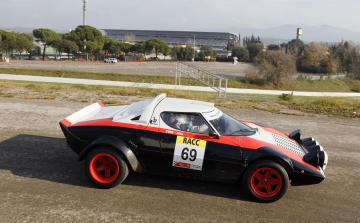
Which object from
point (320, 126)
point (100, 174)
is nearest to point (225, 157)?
point (100, 174)

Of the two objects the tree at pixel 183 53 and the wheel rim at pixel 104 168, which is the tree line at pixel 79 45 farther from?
the wheel rim at pixel 104 168

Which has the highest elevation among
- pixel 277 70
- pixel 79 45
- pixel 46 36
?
pixel 46 36

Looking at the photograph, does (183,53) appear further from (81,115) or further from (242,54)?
(81,115)

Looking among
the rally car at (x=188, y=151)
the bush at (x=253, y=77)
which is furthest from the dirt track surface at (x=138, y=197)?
the bush at (x=253, y=77)

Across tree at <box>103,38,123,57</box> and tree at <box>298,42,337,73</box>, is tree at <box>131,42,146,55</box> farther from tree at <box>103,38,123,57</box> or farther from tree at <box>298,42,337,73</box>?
tree at <box>298,42,337,73</box>

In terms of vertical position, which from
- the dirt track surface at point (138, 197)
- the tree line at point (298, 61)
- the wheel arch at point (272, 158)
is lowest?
the dirt track surface at point (138, 197)

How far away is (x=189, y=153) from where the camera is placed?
5547 mm

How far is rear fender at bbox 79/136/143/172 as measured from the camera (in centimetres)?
562

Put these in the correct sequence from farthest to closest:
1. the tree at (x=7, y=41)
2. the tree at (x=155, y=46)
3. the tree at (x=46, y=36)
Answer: the tree at (x=155, y=46), the tree at (x=46, y=36), the tree at (x=7, y=41)

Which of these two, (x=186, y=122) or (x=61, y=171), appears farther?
(x=61, y=171)

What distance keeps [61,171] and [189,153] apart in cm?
233

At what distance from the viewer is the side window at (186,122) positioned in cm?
570

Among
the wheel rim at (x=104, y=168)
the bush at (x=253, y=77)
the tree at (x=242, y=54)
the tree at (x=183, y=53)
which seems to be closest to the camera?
the wheel rim at (x=104, y=168)

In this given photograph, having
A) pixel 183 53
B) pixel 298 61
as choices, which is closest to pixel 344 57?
pixel 298 61
